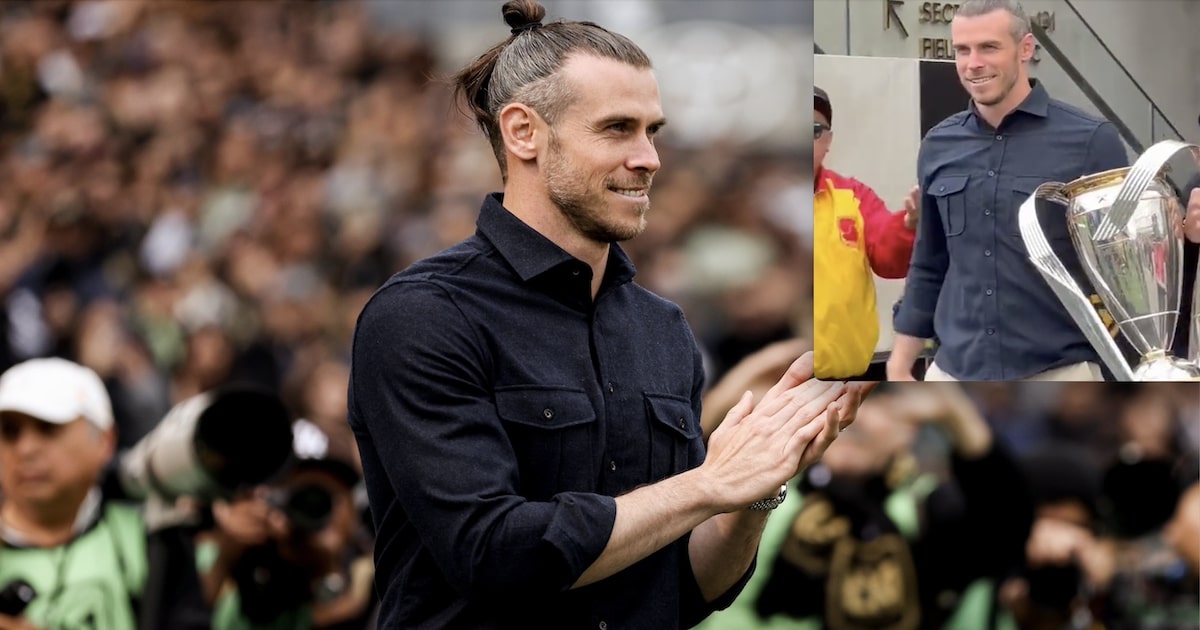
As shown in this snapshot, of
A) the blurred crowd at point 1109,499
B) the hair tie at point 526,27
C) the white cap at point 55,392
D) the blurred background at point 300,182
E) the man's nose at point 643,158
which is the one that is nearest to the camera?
the man's nose at point 643,158

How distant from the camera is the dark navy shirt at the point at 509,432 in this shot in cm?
155

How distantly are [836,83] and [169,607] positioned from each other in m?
2.79

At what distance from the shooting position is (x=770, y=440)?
5.32 ft

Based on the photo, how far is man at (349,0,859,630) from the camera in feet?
5.13

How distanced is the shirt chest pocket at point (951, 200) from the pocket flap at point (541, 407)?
0.42m

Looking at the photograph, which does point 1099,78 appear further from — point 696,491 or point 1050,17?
point 696,491

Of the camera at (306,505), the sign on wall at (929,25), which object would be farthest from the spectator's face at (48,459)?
the sign on wall at (929,25)

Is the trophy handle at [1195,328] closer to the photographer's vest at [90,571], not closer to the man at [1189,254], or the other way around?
the man at [1189,254]

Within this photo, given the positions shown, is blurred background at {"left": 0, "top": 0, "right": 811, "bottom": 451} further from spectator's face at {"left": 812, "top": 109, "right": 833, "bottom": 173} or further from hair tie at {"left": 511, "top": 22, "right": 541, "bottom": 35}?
spectator's face at {"left": 812, "top": 109, "right": 833, "bottom": 173}

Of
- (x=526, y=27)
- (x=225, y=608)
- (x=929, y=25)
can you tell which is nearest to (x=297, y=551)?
(x=225, y=608)

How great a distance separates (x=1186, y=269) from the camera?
158cm

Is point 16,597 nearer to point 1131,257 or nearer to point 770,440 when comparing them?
point 770,440

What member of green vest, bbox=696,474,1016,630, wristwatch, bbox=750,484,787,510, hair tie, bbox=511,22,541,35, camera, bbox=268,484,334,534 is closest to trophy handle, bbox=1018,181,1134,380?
wristwatch, bbox=750,484,787,510

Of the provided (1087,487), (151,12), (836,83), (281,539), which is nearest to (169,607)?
(281,539)
